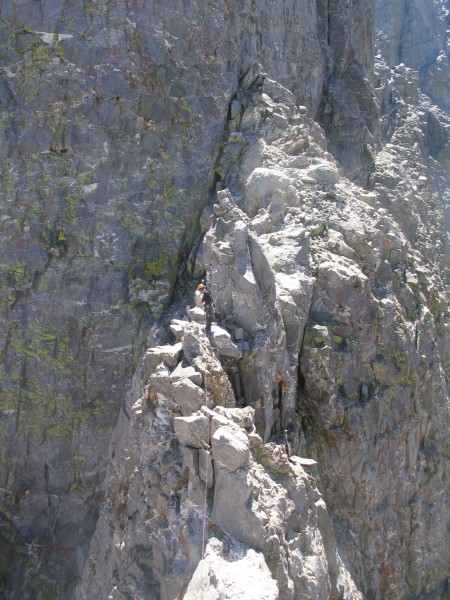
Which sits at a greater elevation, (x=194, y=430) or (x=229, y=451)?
(x=229, y=451)

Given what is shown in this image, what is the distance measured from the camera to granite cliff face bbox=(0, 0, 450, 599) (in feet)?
55.8

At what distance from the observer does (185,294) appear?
2253 cm

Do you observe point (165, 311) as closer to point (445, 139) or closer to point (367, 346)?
point (367, 346)

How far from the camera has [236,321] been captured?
1623 centimetres

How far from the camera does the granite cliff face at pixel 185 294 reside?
55.8ft

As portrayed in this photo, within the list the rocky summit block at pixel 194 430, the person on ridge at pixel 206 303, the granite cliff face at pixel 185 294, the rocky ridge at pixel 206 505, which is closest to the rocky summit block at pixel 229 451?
the rocky ridge at pixel 206 505

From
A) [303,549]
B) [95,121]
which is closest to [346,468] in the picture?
[303,549]

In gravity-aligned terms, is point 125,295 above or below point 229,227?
below

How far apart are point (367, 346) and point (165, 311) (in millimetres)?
7282

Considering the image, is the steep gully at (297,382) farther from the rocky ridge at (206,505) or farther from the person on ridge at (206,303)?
the person on ridge at (206,303)

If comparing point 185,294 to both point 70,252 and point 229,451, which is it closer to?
point 70,252

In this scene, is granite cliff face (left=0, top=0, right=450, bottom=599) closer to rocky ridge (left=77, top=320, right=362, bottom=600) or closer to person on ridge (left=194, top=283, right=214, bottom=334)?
→ rocky ridge (left=77, top=320, right=362, bottom=600)

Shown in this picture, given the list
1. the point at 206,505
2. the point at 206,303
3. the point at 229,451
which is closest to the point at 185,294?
the point at 206,303

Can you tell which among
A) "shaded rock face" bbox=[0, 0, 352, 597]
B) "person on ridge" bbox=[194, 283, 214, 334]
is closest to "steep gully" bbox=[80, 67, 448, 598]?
"person on ridge" bbox=[194, 283, 214, 334]
